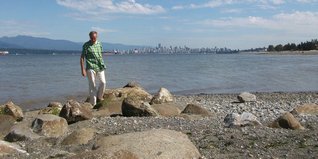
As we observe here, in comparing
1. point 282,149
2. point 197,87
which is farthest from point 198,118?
point 197,87

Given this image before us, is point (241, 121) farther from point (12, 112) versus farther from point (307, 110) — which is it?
point (12, 112)

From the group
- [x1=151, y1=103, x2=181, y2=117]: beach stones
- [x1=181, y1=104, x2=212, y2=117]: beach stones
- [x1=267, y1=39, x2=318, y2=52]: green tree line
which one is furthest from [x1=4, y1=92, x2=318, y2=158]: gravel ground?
[x1=267, y1=39, x2=318, y2=52]: green tree line

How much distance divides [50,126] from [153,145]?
388cm

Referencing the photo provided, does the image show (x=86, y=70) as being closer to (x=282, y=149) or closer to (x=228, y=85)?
(x=282, y=149)

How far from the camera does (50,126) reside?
34.2 ft

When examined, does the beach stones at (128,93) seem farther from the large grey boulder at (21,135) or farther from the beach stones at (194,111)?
the large grey boulder at (21,135)

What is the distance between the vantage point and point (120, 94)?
1817 cm

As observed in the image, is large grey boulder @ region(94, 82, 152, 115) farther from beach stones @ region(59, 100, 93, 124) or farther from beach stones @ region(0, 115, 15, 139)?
beach stones @ region(0, 115, 15, 139)

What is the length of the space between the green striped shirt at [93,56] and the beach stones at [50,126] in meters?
3.11

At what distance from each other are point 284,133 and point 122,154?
4363 mm

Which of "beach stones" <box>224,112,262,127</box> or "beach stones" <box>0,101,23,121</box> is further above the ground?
"beach stones" <box>224,112,262,127</box>

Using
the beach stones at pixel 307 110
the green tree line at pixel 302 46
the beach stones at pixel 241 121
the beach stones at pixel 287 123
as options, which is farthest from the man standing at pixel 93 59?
the green tree line at pixel 302 46

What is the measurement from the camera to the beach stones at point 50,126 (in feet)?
33.8

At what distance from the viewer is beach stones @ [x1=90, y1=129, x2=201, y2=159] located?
7066 mm
